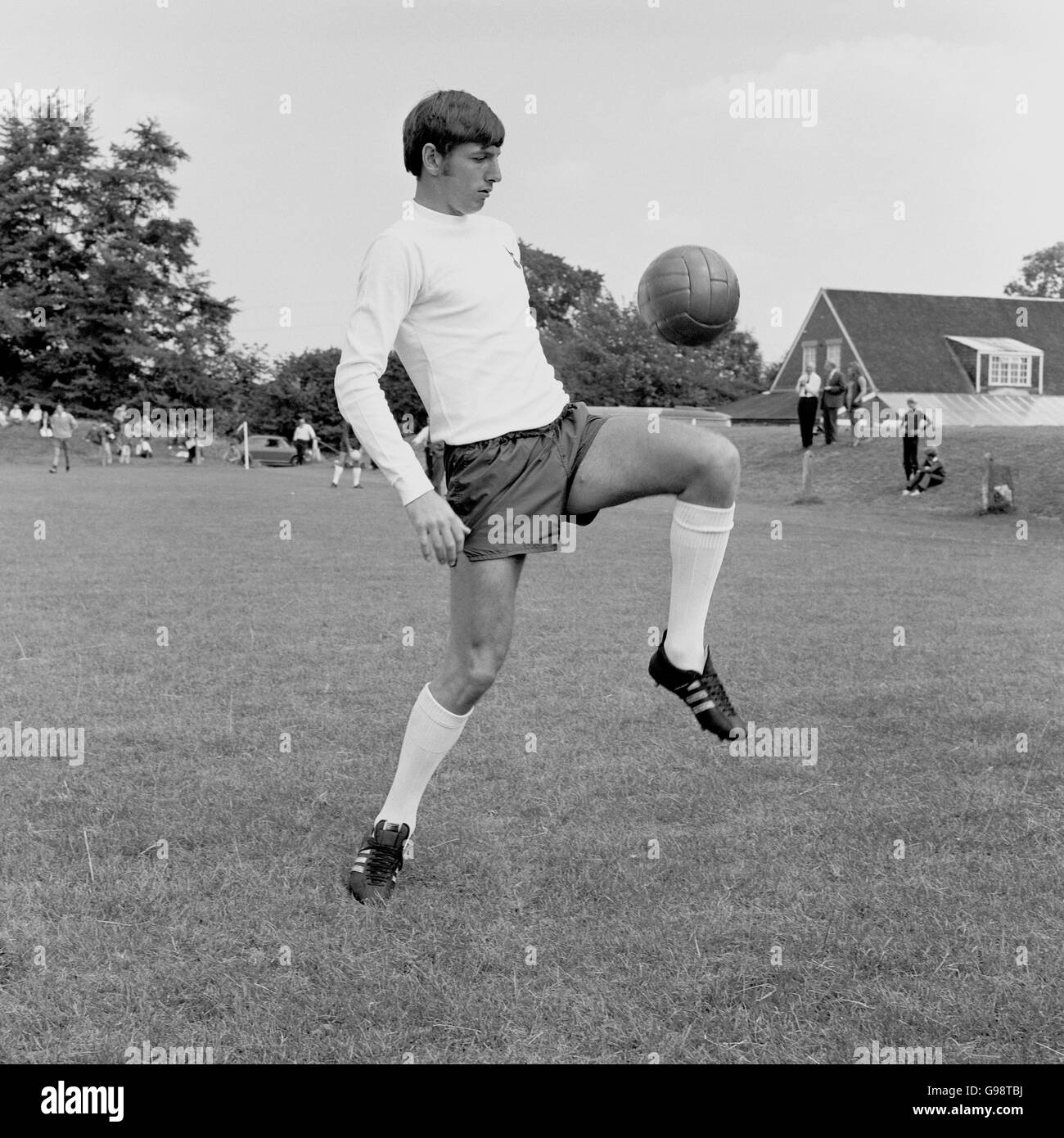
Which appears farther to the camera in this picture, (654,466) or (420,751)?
(420,751)

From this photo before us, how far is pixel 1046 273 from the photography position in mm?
81312

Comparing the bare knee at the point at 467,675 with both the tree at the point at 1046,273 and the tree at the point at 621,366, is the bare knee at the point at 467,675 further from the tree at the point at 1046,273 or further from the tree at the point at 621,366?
the tree at the point at 1046,273

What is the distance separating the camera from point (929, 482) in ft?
86.9

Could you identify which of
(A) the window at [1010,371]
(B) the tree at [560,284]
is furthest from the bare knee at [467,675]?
(B) the tree at [560,284]

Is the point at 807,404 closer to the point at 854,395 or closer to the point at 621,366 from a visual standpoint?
the point at 854,395

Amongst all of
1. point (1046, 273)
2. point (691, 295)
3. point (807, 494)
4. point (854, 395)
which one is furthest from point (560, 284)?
point (691, 295)

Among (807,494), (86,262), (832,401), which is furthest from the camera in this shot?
(86,262)

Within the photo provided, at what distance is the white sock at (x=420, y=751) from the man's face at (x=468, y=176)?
160cm

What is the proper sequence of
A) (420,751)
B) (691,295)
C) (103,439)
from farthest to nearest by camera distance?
1. (103,439)
2. (691,295)
3. (420,751)

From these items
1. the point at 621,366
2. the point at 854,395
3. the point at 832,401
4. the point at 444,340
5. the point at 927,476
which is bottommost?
the point at 444,340

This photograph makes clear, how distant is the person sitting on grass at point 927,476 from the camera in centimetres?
2629

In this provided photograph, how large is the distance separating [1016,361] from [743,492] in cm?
2732

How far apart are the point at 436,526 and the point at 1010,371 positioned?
53262 millimetres
